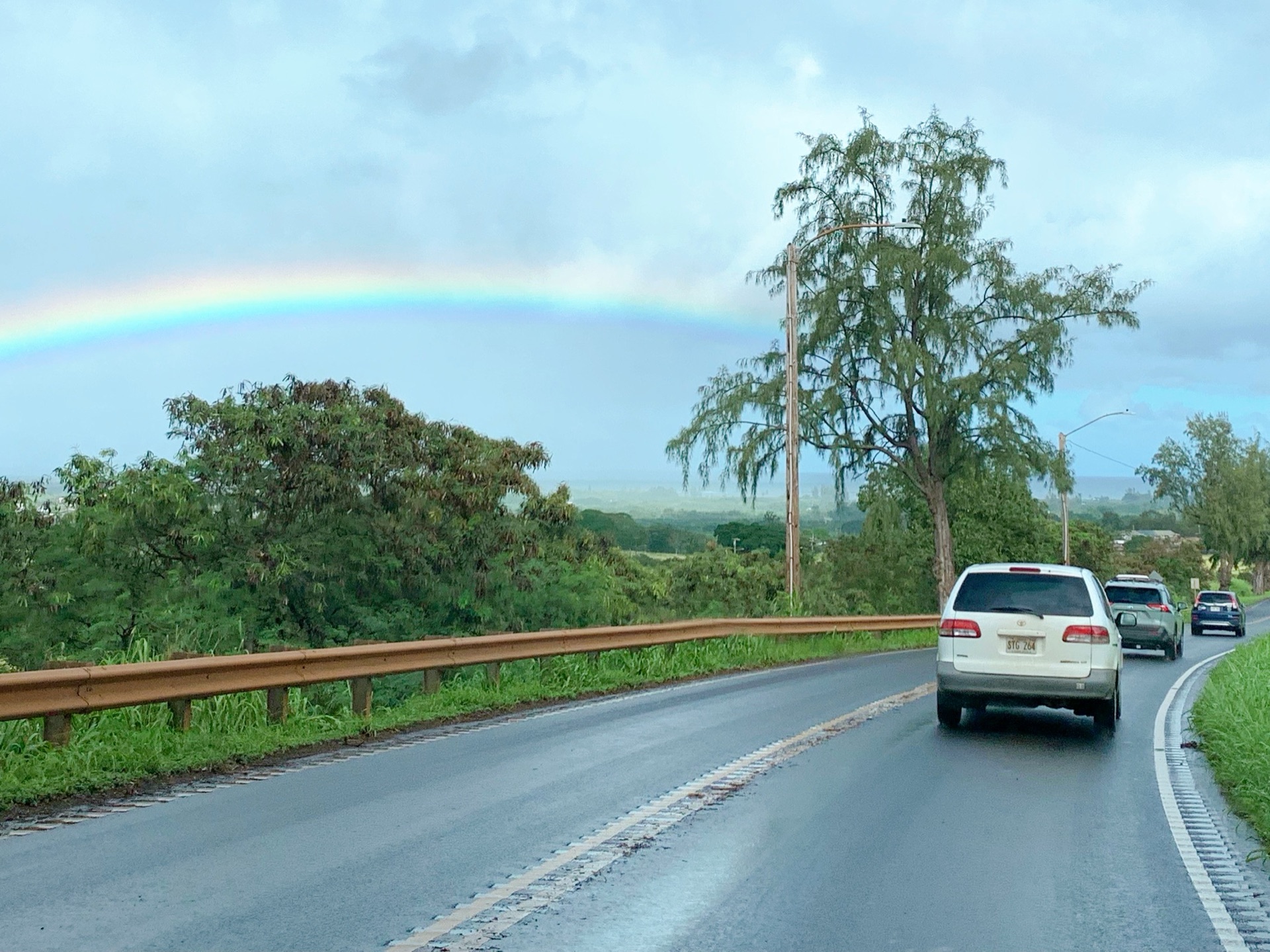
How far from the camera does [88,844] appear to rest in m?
7.38

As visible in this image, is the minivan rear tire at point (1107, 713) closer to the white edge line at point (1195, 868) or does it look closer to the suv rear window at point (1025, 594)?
the white edge line at point (1195, 868)

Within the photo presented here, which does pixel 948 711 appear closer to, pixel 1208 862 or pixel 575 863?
pixel 1208 862

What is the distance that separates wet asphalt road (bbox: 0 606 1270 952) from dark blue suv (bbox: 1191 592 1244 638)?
4126 cm

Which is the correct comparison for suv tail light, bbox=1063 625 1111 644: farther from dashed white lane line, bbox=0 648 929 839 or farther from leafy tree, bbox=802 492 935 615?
leafy tree, bbox=802 492 935 615

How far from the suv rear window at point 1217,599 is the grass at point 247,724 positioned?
35810mm

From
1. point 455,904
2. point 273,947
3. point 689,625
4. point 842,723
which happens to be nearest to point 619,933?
point 455,904

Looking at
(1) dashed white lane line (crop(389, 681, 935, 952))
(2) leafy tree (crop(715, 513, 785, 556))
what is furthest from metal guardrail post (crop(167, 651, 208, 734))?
(2) leafy tree (crop(715, 513, 785, 556))

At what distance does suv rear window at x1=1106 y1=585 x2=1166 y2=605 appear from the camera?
97.7 feet

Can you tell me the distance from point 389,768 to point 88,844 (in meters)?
3.15

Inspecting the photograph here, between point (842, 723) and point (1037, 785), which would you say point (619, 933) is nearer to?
point (1037, 785)

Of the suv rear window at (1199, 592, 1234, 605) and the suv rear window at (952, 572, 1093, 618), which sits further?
the suv rear window at (1199, 592, 1234, 605)

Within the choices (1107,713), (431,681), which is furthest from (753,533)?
(1107,713)

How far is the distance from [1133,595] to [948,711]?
708 inches

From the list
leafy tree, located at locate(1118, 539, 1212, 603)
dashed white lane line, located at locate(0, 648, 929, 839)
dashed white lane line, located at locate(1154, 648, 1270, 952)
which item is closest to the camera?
dashed white lane line, located at locate(1154, 648, 1270, 952)
